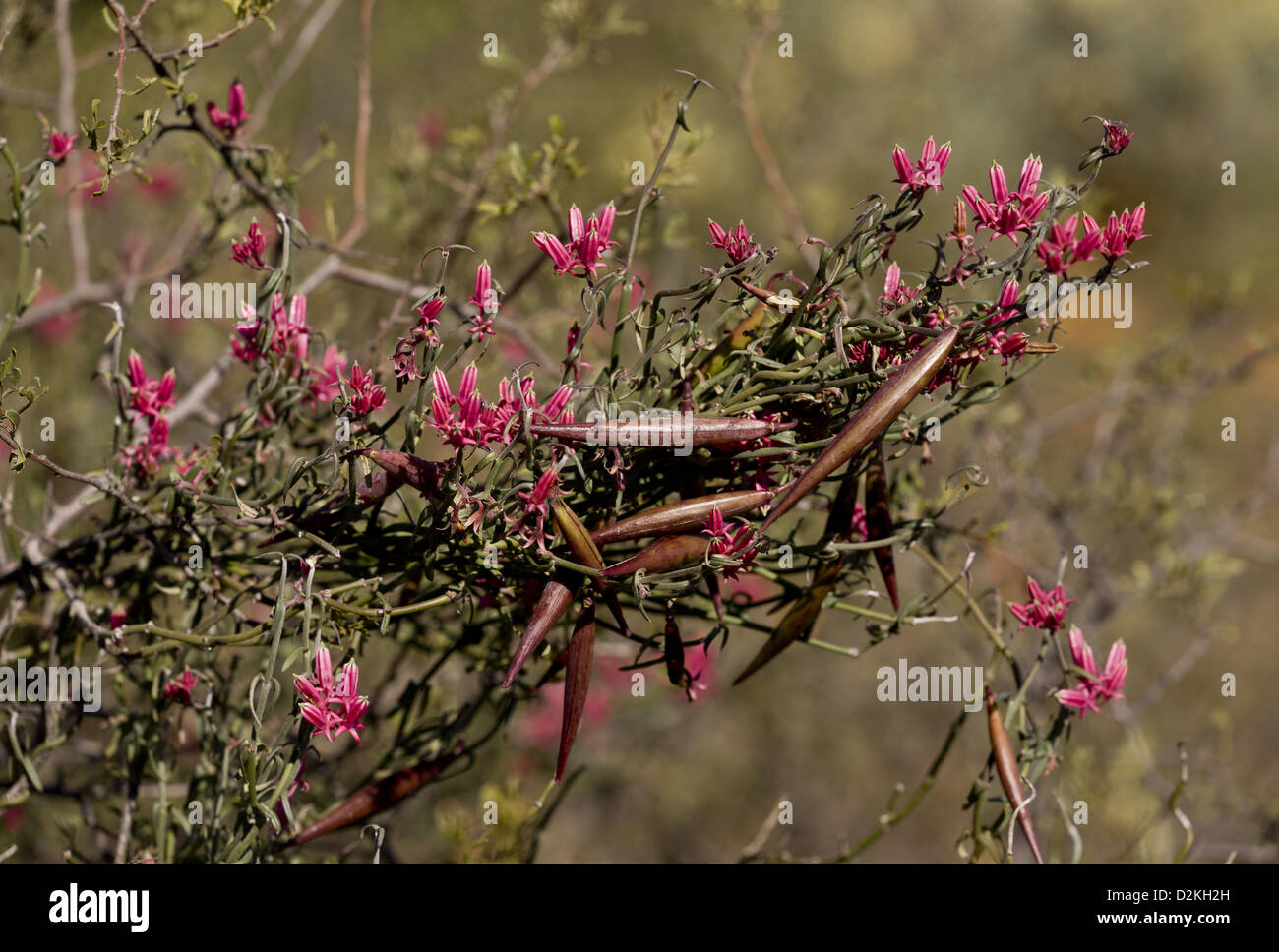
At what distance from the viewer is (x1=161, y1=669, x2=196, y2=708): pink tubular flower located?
1164 millimetres

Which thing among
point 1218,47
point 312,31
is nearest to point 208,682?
point 312,31

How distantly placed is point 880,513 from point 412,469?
1.61 ft

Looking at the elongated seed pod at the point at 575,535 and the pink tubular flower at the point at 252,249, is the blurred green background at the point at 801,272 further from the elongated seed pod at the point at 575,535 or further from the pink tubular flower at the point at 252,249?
Result: the elongated seed pod at the point at 575,535

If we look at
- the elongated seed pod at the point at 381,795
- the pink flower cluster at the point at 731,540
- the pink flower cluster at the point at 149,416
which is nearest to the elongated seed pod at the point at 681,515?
the pink flower cluster at the point at 731,540

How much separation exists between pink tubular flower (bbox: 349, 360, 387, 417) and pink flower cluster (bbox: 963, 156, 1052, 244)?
1.92 feet

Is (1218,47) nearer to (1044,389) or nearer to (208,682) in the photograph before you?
(1044,389)

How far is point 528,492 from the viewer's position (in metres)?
0.94

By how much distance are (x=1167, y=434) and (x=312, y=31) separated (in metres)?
2.45

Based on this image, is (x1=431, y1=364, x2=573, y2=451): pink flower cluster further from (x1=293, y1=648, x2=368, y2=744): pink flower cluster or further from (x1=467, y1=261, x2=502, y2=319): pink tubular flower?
(x1=293, y1=648, x2=368, y2=744): pink flower cluster

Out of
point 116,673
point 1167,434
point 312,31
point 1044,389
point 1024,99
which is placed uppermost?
point 1024,99

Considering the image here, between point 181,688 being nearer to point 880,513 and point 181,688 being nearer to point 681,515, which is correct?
point 681,515

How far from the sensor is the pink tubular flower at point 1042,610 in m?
1.11

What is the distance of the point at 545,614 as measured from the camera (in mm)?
913

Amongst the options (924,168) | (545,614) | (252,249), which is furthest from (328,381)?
(924,168)
